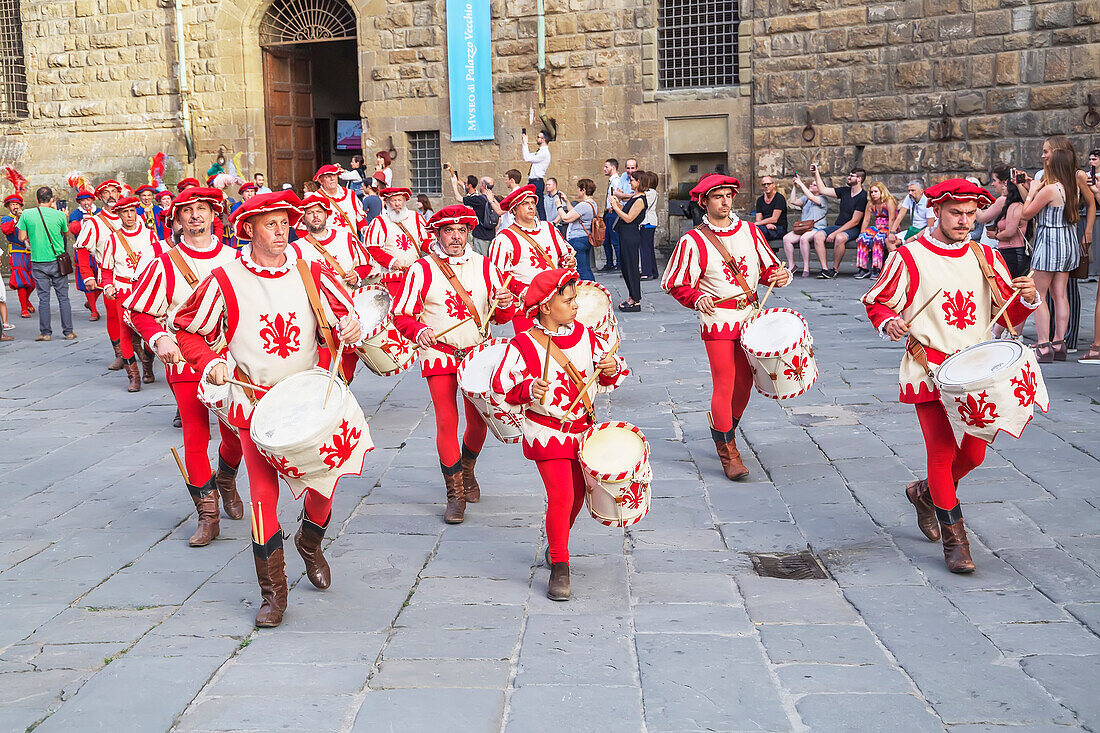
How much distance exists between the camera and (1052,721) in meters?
3.61

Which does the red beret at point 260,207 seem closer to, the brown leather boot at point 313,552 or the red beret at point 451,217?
the brown leather boot at point 313,552

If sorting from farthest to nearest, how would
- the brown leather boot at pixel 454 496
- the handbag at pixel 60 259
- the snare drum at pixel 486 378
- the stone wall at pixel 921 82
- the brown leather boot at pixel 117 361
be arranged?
the stone wall at pixel 921 82, the handbag at pixel 60 259, the brown leather boot at pixel 117 361, the brown leather boot at pixel 454 496, the snare drum at pixel 486 378

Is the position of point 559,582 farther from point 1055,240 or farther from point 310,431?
point 1055,240

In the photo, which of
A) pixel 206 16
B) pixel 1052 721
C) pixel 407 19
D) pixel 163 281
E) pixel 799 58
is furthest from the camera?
pixel 206 16

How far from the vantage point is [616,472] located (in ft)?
15.5

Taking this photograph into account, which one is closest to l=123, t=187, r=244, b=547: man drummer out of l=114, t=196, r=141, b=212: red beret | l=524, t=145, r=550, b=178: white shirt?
l=114, t=196, r=141, b=212: red beret

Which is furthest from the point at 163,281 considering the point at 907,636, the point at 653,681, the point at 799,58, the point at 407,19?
the point at 407,19

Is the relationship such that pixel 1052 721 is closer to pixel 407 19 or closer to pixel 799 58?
pixel 799 58

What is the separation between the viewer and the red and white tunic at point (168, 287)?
5707 millimetres

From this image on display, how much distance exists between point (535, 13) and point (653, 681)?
17.2 metres

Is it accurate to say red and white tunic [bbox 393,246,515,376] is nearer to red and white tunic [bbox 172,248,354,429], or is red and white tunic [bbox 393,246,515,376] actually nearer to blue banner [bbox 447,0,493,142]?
red and white tunic [bbox 172,248,354,429]

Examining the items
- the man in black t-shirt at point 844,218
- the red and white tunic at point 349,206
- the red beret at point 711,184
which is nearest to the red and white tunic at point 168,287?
the red beret at point 711,184

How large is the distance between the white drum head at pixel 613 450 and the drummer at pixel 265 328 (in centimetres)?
109

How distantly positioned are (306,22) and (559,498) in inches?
755
